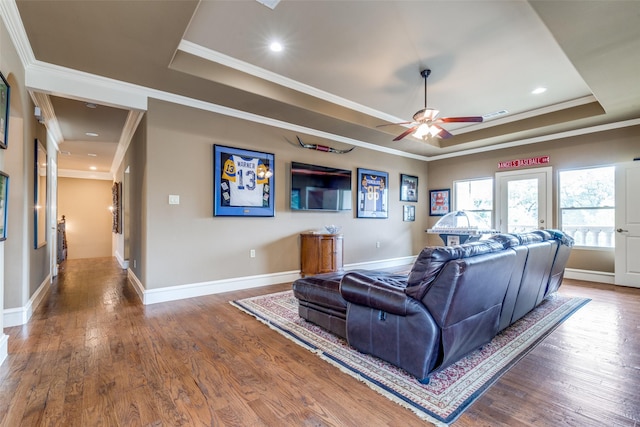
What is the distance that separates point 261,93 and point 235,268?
2487mm

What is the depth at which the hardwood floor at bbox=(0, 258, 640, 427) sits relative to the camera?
1602mm

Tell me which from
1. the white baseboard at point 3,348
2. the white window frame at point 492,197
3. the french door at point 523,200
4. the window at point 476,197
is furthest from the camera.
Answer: the window at point 476,197

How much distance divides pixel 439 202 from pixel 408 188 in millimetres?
969

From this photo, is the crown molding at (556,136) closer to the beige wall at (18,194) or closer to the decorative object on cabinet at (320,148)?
the decorative object on cabinet at (320,148)

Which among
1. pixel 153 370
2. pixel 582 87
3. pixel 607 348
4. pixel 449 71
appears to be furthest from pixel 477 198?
pixel 153 370

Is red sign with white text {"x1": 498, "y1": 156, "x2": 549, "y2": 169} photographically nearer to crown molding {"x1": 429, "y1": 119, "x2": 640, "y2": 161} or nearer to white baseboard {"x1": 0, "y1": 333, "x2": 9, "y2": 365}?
crown molding {"x1": 429, "y1": 119, "x2": 640, "y2": 161}

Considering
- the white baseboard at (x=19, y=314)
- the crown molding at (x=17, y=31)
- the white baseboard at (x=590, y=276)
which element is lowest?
the white baseboard at (x=590, y=276)

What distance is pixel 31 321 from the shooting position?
304cm

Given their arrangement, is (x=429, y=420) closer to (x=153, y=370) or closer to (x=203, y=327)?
(x=153, y=370)

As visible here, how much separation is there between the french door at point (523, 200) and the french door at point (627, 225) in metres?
0.95

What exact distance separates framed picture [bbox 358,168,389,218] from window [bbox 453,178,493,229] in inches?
74.4

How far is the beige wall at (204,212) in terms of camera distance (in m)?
3.75

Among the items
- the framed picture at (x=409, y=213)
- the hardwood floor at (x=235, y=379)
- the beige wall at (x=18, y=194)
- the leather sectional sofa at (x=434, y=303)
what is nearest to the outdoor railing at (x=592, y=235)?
the hardwood floor at (x=235, y=379)

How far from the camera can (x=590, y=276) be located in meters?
5.19
